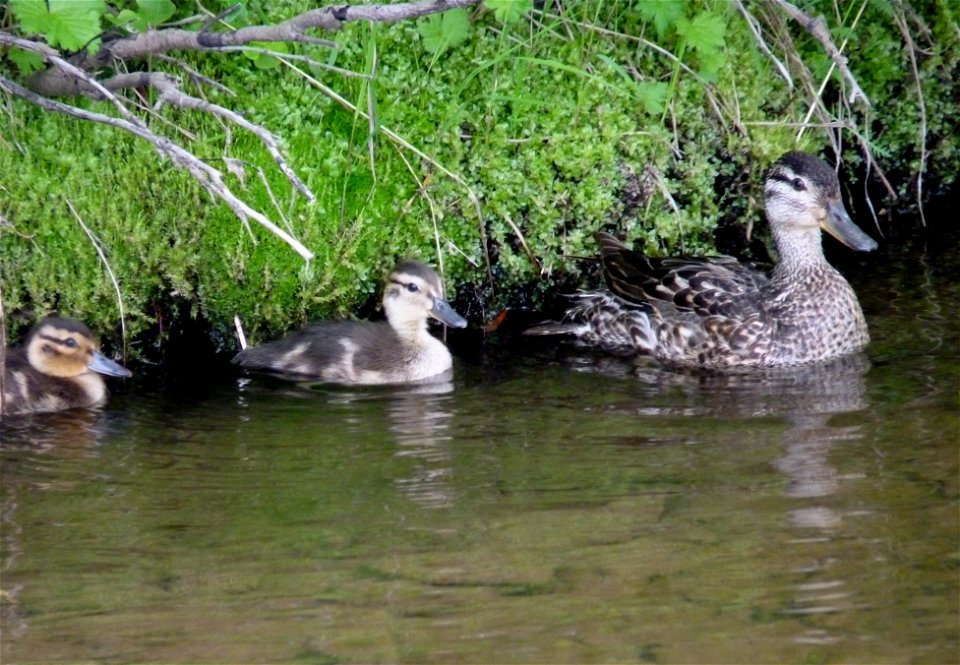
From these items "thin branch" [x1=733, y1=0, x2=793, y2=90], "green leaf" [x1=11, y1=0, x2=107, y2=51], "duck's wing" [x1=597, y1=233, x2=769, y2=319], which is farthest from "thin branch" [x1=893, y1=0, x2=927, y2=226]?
"green leaf" [x1=11, y1=0, x2=107, y2=51]

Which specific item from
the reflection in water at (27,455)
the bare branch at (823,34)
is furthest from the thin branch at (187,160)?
the bare branch at (823,34)

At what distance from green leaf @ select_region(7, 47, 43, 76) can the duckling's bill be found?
105 centimetres

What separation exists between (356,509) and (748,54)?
3.39m

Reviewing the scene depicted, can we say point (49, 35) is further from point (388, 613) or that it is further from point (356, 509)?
point (388, 613)

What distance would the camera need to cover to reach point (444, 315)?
18.8ft

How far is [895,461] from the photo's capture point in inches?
166

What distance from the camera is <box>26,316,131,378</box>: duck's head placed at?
5.27m

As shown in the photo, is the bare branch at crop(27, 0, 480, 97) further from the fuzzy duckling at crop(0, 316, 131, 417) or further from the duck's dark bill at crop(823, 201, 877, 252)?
the duck's dark bill at crop(823, 201, 877, 252)

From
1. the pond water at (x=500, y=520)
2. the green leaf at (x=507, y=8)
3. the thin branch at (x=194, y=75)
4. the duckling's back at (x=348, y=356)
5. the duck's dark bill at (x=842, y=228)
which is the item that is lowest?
the pond water at (x=500, y=520)

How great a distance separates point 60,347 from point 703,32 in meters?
2.77

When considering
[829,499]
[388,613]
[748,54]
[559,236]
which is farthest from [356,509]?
[748,54]

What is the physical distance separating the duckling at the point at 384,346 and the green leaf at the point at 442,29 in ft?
2.84

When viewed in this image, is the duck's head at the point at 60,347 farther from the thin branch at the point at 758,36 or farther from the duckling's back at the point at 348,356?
the thin branch at the point at 758,36

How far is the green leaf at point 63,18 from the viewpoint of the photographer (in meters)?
4.52
